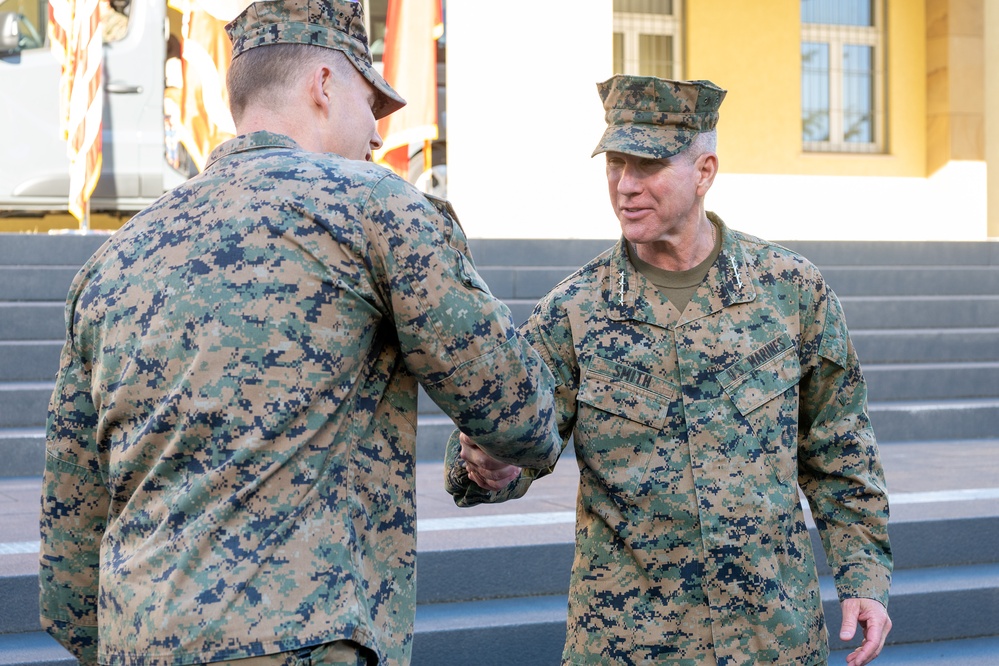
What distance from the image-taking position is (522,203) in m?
10.6

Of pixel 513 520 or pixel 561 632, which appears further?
pixel 513 520

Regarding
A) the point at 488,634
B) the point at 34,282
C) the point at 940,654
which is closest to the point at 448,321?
the point at 488,634

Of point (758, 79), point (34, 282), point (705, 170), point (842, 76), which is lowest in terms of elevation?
point (34, 282)

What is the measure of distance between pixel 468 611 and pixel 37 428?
2934 millimetres

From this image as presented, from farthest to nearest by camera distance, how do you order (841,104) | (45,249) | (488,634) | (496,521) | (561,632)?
(841,104)
(45,249)
(496,521)
(561,632)
(488,634)

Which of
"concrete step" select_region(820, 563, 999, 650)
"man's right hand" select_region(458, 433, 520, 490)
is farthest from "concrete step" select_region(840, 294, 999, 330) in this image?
"man's right hand" select_region(458, 433, 520, 490)

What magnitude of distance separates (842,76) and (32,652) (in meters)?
12.0

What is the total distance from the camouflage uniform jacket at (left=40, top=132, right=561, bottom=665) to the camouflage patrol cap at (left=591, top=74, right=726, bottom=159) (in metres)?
0.96

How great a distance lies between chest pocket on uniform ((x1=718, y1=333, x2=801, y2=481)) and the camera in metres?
2.57

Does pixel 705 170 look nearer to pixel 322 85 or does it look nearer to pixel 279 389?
pixel 322 85

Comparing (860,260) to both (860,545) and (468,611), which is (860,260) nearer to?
(468,611)

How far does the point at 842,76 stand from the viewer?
46.1 feet

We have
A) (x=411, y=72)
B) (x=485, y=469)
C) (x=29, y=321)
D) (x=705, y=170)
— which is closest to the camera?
(x=485, y=469)

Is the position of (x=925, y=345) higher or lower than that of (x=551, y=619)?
higher
